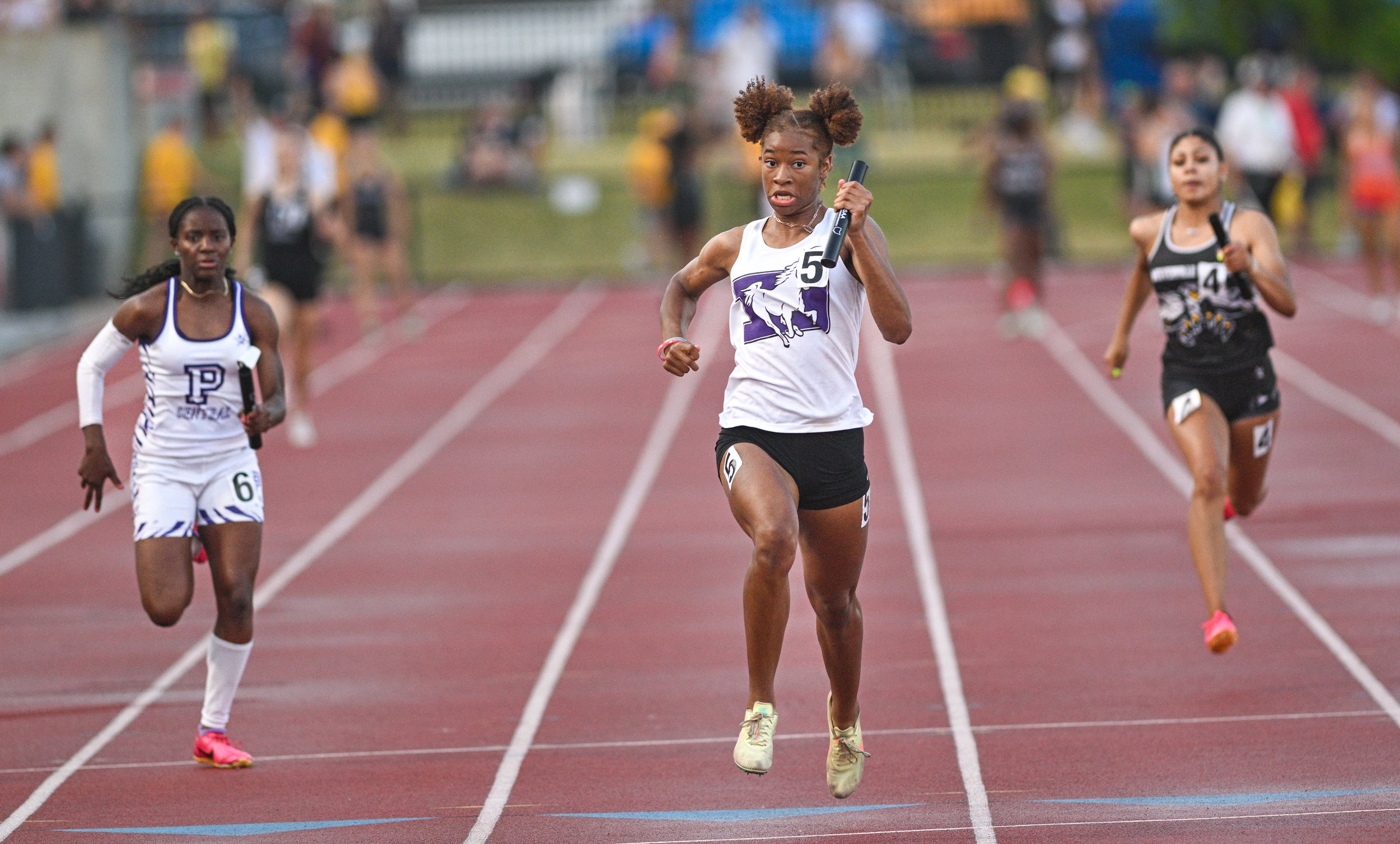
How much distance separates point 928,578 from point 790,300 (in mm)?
4576

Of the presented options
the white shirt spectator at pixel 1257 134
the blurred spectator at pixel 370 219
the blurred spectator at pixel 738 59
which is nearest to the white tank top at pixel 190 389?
the blurred spectator at pixel 370 219

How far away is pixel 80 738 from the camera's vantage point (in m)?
7.65

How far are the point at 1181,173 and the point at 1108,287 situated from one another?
15301mm

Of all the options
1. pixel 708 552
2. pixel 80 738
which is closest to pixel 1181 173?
pixel 708 552

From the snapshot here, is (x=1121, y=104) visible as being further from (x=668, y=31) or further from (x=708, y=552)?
(x=708, y=552)

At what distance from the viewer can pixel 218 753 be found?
23.2 ft

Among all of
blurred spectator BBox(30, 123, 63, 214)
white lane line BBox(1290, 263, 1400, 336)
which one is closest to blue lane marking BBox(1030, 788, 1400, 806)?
white lane line BBox(1290, 263, 1400, 336)

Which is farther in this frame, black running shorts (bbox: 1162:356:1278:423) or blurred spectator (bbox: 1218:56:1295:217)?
blurred spectator (bbox: 1218:56:1295:217)

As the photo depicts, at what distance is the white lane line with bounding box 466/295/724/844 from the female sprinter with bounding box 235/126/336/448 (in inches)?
103

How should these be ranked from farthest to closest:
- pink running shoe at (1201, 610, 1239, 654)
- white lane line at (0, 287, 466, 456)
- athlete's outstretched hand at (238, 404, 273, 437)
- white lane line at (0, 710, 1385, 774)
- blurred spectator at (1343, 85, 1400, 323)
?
blurred spectator at (1343, 85, 1400, 323) → white lane line at (0, 287, 466, 456) → pink running shoe at (1201, 610, 1239, 654) → white lane line at (0, 710, 1385, 774) → athlete's outstretched hand at (238, 404, 273, 437)

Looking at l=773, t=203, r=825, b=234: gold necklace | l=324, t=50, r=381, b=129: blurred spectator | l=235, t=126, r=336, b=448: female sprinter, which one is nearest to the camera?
l=773, t=203, r=825, b=234: gold necklace

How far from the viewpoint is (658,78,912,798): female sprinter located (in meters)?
5.87

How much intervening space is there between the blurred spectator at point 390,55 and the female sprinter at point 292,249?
16075mm

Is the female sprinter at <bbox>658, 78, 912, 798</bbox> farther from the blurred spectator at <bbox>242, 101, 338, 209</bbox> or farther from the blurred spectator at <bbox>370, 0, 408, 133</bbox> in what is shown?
the blurred spectator at <bbox>370, 0, 408, 133</bbox>
